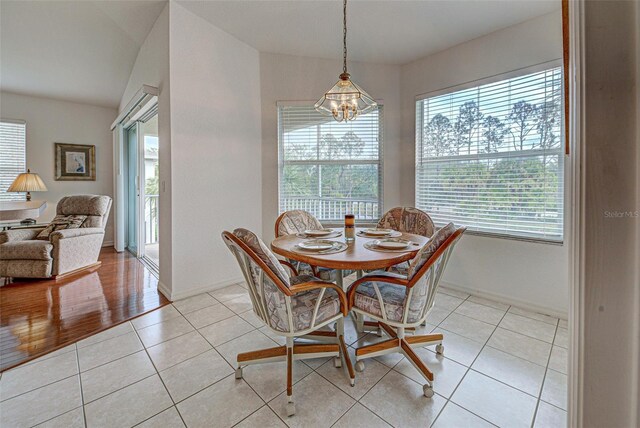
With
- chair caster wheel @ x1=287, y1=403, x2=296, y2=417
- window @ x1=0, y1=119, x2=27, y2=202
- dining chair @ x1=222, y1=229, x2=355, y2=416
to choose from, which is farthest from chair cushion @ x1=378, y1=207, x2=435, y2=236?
window @ x1=0, y1=119, x2=27, y2=202

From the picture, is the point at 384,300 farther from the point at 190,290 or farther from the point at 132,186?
the point at 132,186

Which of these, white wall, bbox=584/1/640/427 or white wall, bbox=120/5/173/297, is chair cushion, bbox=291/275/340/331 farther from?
white wall, bbox=120/5/173/297

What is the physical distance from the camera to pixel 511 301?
102 inches

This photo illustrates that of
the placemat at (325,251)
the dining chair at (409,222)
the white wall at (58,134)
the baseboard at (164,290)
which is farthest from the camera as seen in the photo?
the white wall at (58,134)

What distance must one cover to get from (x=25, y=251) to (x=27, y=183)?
1.62 metres

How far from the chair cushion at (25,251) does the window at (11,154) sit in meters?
1.85

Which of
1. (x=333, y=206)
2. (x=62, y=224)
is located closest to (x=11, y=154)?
(x=62, y=224)

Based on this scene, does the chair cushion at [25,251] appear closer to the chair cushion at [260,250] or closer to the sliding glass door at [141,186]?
the sliding glass door at [141,186]

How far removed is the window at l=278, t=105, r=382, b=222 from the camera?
11.3 feet

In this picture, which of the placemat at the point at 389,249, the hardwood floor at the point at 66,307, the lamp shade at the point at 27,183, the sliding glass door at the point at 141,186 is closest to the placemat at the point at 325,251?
the placemat at the point at 389,249

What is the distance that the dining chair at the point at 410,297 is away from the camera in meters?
1.42

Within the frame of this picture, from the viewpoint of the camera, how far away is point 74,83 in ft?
13.8

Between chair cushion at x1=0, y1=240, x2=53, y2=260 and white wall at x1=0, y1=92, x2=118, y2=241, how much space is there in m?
1.84

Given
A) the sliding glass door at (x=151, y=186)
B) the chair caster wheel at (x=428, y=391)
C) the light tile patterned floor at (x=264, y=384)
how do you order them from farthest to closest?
the sliding glass door at (x=151, y=186)
the chair caster wheel at (x=428, y=391)
the light tile patterned floor at (x=264, y=384)
